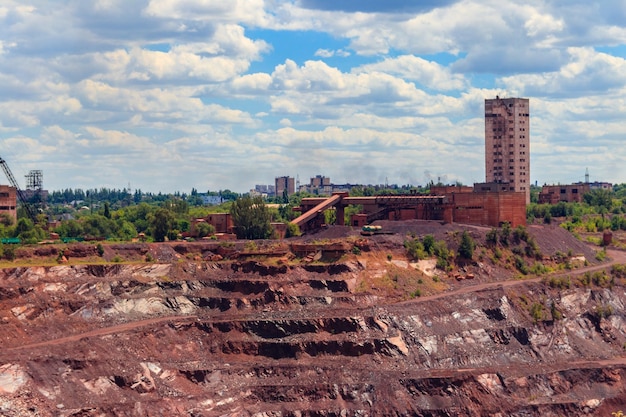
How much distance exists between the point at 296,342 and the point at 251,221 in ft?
164

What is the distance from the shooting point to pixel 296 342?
355ft

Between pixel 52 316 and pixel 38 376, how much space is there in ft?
61.4

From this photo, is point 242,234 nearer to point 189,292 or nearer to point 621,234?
point 189,292

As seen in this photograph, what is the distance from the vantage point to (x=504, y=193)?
15862 centimetres

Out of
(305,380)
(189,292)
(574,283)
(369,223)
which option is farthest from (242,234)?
(305,380)

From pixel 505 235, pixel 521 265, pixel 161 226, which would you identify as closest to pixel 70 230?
pixel 161 226

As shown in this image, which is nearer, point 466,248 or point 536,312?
point 536,312

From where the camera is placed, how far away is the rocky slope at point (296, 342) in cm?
9644

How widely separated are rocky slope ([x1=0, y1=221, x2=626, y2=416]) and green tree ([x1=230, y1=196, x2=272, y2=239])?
21.7 metres

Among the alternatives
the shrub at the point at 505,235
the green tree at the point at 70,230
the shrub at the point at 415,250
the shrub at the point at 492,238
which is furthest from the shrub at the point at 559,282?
the green tree at the point at 70,230

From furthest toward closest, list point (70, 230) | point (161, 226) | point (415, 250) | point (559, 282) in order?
1. point (70, 230)
2. point (161, 226)
3. point (559, 282)
4. point (415, 250)

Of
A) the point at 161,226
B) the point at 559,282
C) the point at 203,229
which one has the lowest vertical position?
the point at 559,282

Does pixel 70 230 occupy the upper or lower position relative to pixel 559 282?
upper

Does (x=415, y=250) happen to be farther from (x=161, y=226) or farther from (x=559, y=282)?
(x=161, y=226)
